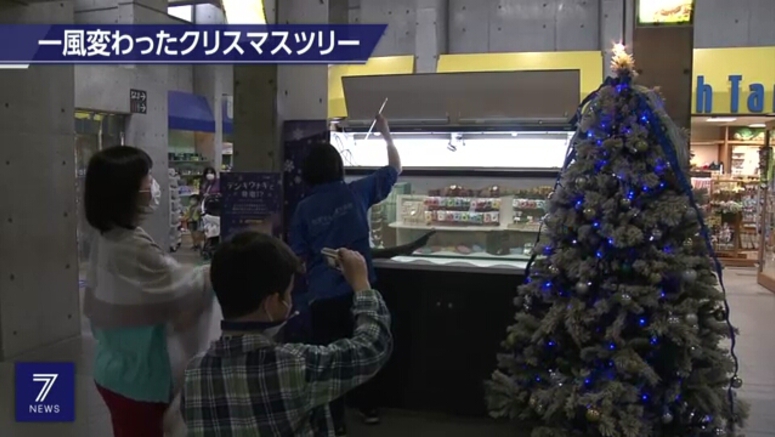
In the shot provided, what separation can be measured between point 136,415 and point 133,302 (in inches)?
Answer: 12.2

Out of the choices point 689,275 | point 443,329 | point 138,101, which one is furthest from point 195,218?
point 689,275

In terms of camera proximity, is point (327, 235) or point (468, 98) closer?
point (327, 235)

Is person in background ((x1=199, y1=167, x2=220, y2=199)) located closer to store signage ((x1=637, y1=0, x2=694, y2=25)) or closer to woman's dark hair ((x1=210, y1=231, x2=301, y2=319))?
store signage ((x1=637, y1=0, x2=694, y2=25))

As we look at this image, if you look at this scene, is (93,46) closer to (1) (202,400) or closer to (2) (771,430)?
(1) (202,400)

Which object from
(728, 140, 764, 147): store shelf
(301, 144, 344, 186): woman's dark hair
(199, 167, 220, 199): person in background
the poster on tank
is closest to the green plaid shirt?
(301, 144, 344, 186): woman's dark hair

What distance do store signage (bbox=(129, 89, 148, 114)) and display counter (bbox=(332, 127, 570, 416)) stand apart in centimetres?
726

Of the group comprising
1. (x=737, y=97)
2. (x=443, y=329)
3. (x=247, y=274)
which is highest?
(x=737, y=97)

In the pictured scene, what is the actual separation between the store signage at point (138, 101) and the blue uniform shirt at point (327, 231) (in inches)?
328

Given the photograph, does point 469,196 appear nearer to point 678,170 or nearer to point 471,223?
point 471,223

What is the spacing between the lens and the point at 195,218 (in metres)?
12.7

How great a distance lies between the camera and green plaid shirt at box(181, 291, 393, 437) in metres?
1.41

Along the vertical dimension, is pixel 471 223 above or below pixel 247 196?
below

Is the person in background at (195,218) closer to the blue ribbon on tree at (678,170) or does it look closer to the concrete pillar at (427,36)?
the concrete pillar at (427,36)

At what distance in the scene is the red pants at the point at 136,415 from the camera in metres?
1.92
